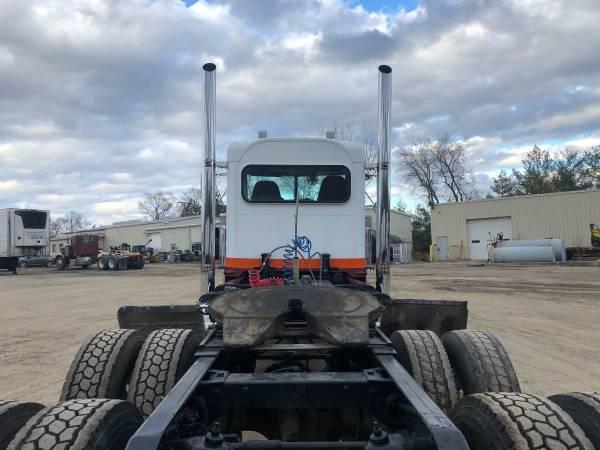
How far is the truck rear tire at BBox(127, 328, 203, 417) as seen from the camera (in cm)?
346

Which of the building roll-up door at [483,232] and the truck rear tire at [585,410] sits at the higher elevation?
the building roll-up door at [483,232]

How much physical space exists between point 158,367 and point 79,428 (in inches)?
56.8

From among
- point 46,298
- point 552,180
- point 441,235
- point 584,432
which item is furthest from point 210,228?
point 552,180

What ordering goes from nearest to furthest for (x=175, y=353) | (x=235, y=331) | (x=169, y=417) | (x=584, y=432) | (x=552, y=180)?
(x=169, y=417) < (x=584, y=432) < (x=235, y=331) < (x=175, y=353) < (x=552, y=180)

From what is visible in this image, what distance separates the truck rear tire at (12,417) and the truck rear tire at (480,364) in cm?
261

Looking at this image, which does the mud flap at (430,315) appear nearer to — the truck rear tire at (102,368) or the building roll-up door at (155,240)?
the truck rear tire at (102,368)

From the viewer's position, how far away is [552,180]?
2404 inches

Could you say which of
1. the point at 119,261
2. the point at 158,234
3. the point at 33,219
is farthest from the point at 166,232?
the point at 33,219

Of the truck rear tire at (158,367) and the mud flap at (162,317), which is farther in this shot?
the mud flap at (162,317)

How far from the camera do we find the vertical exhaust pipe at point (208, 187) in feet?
20.7

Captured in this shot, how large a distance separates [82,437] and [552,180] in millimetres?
66550

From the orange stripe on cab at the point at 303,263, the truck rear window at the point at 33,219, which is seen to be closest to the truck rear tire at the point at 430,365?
the orange stripe on cab at the point at 303,263

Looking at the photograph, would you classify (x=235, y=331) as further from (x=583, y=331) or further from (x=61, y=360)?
(x=583, y=331)

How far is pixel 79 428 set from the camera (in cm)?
217
